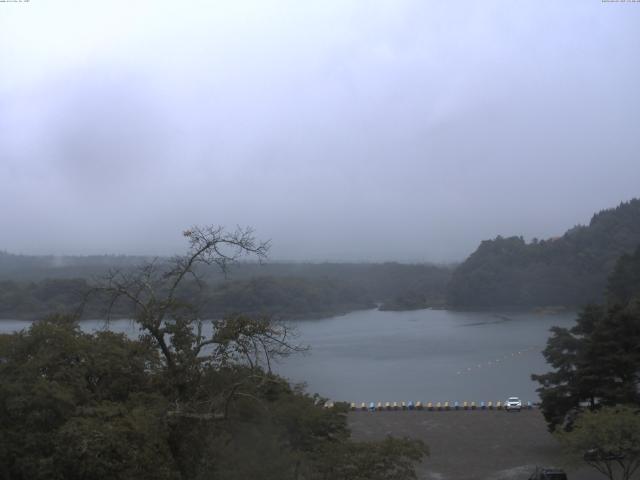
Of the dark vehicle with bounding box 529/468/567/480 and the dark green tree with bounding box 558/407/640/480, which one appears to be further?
the dark vehicle with bounding box 529/468/567/480

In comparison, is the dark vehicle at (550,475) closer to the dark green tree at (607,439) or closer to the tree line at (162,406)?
the dark green tree at (607,439)

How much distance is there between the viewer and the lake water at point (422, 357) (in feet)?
79.7

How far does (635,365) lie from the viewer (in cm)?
1148

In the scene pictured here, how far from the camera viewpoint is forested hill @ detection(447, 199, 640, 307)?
49.5 metres

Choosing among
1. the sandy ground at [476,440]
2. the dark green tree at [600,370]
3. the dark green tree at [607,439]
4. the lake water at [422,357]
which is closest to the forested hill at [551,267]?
the lake water at [422,357]

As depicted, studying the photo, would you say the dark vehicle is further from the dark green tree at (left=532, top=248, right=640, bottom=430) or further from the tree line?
the tree line

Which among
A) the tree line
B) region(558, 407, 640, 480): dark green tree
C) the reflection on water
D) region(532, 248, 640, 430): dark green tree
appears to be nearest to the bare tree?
the tree line

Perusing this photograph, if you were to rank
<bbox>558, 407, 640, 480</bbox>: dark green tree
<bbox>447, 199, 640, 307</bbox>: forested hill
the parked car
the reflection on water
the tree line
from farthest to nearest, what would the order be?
<bbox>447, 199, 640, 307</bbox>: forested hill
the reflection on water
the parked car
<bbox>558, 407, 640, 480</bbox>: dark green tree
the tree line

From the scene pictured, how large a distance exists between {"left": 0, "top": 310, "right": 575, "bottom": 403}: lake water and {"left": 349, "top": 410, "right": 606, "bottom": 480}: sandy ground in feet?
14.9

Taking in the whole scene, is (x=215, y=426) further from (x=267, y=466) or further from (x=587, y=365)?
(x=587, y=365)

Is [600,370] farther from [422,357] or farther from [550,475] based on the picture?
[422,357]

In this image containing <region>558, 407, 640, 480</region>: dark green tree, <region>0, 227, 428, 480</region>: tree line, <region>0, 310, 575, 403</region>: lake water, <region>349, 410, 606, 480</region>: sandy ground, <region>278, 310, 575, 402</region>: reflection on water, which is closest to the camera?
<region>0, 227, 428, 480</region>: tree line

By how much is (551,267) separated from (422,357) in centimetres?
2317

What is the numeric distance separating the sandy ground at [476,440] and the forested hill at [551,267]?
116 ft
